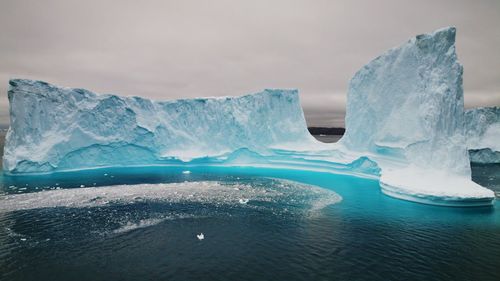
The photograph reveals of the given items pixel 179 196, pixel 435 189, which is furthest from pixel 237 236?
pixel 435 189

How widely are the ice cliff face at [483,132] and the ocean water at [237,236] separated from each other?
85.7ft

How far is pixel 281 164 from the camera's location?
30297 millimetres

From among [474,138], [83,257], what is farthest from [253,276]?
[474,138]

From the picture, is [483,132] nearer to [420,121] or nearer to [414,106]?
[414,106]

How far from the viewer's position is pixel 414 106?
2034cm

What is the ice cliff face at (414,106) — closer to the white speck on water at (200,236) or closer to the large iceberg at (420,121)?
the large iceberg at (420,121)

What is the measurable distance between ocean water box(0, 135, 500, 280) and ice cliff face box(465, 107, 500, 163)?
85.7 feet

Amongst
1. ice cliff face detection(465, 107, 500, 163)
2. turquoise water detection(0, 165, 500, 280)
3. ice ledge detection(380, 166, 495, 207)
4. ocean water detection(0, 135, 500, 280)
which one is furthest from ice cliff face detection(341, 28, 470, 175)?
ice cliff face detection(465, 107, 500, 163)

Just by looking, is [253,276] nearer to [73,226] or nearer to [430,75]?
[73,226]

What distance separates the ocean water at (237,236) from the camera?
7824 mm

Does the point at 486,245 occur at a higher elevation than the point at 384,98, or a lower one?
lower

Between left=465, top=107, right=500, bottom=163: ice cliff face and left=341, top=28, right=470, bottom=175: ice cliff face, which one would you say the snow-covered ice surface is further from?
left=465, top=107, right=500, bottom=163: ice cliff face

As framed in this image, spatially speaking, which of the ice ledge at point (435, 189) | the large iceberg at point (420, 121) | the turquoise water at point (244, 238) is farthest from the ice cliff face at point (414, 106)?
the turquoise water at point (244, 238)

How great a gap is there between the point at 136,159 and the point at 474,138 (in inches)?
1519
